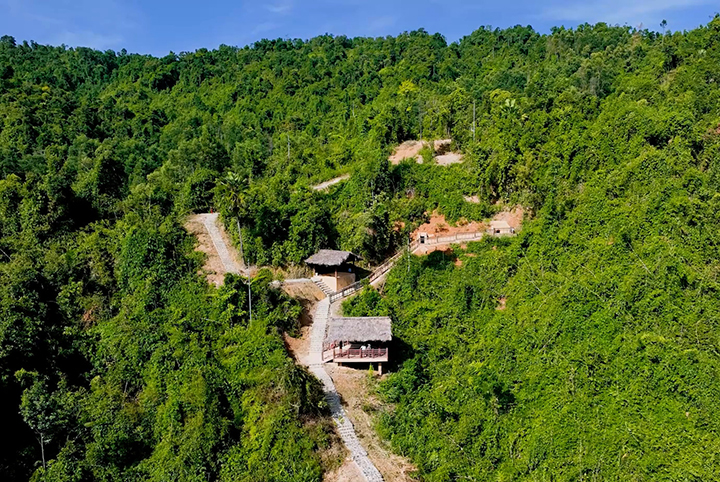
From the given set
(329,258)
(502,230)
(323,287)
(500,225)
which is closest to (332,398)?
(323,287)

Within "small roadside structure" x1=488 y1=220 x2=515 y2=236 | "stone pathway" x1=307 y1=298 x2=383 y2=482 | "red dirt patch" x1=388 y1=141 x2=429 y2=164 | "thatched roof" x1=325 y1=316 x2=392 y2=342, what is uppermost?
"red dirt patch" x1=388 y1=141 x2=429 y2=164

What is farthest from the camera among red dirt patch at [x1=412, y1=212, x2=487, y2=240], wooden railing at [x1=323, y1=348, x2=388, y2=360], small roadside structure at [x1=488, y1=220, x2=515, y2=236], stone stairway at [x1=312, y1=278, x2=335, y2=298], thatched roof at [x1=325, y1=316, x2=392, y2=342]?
red dirt patch at [x1=412, y1=212, x2=487, y2=240]

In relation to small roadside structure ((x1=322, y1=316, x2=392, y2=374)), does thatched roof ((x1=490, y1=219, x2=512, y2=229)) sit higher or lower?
higher

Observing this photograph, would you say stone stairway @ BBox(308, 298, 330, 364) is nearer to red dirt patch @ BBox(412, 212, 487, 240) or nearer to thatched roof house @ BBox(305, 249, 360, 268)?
thatched roof house @ BBox(305, 249, 360, 268)

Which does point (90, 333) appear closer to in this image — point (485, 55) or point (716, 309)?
point (716, 309)

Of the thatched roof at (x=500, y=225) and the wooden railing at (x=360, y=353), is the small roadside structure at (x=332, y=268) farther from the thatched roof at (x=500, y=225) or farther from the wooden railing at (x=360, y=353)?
the thatched roof at (x=500, y=225)

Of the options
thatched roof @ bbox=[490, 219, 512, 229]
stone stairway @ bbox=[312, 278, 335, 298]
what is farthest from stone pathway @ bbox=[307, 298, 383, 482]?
thatched roof @ bbox=[490, 219, 512, 229]
